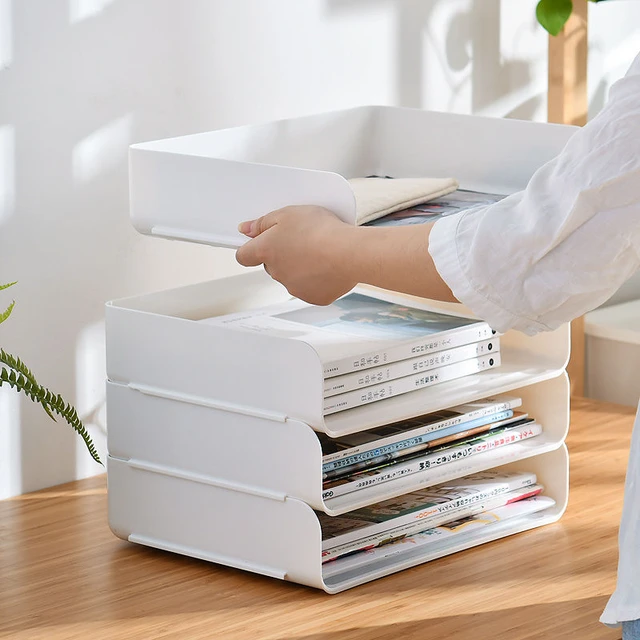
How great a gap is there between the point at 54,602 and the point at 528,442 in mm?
651

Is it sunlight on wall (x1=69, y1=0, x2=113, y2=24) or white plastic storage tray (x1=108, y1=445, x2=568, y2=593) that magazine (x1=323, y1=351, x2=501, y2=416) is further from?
sunlight on wall (x1=69, y1=0, x2=113, y2=24)

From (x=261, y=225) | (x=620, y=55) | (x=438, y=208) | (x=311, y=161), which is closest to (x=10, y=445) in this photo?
(x=311, y=161)

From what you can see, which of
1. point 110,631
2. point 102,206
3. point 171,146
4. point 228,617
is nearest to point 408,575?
point 228,617

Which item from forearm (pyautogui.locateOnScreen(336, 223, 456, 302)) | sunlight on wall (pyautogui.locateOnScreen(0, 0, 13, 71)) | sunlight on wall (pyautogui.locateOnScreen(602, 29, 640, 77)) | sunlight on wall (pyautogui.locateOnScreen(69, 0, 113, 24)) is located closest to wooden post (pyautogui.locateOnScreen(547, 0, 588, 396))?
sunlight on wall (pyautogui.locateOnScreen(602, 29, 640, 77))

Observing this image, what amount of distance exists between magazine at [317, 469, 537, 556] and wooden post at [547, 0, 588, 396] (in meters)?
0.84

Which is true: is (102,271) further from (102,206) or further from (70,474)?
(70,474)

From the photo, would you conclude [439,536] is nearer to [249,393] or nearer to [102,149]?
[249,393]

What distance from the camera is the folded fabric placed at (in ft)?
4.41

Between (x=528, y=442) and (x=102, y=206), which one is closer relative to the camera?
(x=528, y=442)

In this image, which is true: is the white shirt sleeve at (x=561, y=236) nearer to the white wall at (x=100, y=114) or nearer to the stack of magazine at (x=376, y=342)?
the stack of magazine at (x=376, y=342)

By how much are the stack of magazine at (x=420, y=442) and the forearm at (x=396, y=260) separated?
63cm

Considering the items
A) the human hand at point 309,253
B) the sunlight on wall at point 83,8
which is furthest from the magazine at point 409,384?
the sunlight on wall at point 83,8

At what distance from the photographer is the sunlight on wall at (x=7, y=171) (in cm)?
158

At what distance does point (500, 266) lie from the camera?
609 millimetres
